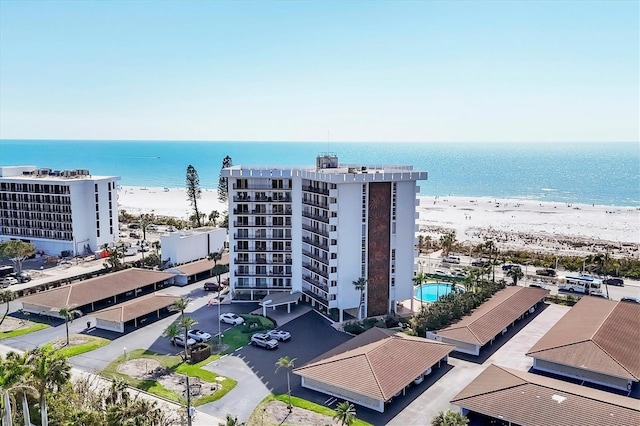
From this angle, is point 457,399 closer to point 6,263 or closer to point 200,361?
point 200,361

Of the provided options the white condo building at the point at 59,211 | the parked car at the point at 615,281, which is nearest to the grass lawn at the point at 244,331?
the white condo building at the point at 59,211

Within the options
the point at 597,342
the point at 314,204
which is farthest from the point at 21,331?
the point at 597,342

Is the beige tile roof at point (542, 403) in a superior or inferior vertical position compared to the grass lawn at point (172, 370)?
superior

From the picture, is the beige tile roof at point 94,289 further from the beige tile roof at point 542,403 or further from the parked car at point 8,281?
the beige tile roof at point 542,403

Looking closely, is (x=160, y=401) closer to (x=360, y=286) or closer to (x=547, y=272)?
(x=360, y=286)

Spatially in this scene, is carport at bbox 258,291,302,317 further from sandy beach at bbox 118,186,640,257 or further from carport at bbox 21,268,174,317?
sandy beach at bbox 118,186,640,257


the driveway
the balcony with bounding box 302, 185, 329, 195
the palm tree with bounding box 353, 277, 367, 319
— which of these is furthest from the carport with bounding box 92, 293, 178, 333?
the palm tree with bounding box 353, 277, 367, 319
